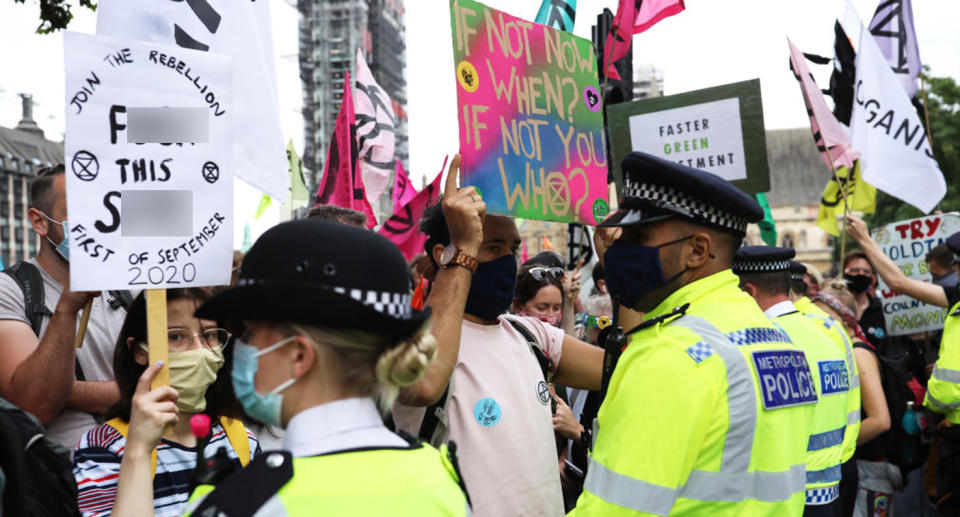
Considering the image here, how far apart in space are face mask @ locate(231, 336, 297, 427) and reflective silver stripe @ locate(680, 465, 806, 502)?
126 cm

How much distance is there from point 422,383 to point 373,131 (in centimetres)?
651

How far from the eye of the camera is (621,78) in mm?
6746

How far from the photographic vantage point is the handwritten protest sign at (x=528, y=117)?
321 cm

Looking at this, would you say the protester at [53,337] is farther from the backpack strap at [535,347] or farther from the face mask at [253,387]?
the backpack strap at [535,347]

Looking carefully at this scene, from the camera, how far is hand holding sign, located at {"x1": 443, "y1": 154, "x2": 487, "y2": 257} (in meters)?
2.82

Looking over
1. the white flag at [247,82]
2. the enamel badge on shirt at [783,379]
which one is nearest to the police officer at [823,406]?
the enamel badge on shirt at [783,379]

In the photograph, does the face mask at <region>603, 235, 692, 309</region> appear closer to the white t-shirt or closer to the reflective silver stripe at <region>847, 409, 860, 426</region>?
the white t-shirt

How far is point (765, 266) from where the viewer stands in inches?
190

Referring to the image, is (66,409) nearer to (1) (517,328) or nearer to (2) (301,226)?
(1) (517,328)

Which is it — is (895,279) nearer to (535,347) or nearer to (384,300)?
(535,347)

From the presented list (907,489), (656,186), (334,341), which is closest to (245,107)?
(656,186)

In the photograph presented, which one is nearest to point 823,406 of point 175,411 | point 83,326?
point 175,411

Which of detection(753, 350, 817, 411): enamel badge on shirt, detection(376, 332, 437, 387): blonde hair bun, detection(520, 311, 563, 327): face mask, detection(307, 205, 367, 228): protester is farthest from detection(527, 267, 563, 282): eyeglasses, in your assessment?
detection(376, 332, 437, 387): blonde hair bun

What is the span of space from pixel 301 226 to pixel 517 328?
1762 millimetres
